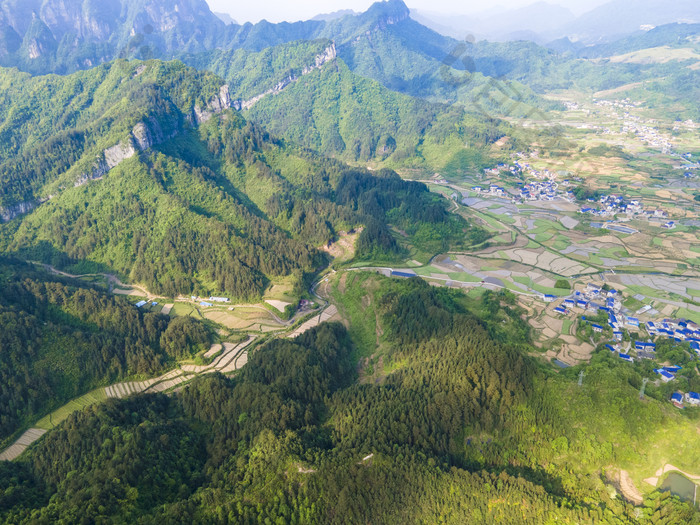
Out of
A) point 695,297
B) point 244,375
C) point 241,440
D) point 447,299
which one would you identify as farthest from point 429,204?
point 241,440

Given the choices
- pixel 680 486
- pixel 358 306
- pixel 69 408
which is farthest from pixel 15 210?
pixel 680 486

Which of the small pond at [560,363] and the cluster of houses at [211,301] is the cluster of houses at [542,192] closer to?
the small pond at [560,363]

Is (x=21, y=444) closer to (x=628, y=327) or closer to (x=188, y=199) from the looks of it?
(x=188, y=199)

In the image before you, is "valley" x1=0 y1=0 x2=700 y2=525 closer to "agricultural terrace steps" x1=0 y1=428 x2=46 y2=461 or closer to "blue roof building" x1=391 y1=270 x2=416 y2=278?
"agricultural terrace steps" x1=0 y1=428 x2=46 y2=461

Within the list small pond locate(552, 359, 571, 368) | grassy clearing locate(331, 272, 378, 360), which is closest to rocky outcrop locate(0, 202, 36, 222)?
grassy clearing locate(331, 272, 378, 360)

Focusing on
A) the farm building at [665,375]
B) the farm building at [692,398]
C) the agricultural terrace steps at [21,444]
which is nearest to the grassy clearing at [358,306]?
the farm building at [665,375]
